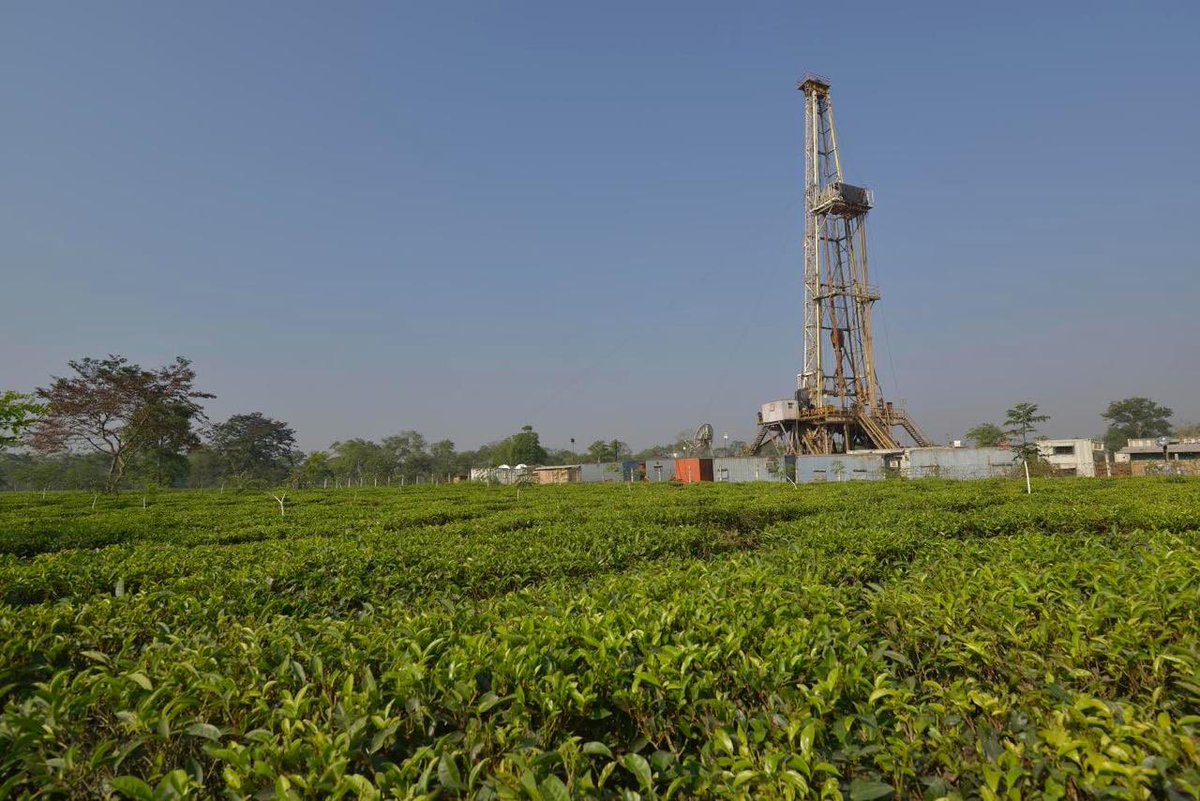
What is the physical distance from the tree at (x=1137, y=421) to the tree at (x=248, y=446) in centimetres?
9426

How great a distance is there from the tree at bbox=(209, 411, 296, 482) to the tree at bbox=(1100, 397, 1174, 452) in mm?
94258

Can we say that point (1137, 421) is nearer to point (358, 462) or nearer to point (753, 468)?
point (753, 468)

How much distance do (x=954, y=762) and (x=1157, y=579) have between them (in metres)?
2.27

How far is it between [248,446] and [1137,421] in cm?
10113

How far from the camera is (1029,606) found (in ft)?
9.96

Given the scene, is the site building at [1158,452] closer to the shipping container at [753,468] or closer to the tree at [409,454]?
the shipping container at [753,468]

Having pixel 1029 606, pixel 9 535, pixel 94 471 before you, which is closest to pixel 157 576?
pixel 1029 606

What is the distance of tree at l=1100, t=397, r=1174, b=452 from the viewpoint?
69.6m

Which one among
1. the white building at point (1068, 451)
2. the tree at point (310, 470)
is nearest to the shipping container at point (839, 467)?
the white building at point (1068, 451)

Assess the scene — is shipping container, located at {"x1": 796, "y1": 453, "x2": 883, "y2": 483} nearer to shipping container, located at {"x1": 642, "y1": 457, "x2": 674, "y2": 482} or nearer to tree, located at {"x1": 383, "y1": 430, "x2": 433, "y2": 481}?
shipping container, located at {"x1": 642, "y1": 457, "x2": 674, "y2": 482}

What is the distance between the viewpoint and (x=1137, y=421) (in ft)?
231

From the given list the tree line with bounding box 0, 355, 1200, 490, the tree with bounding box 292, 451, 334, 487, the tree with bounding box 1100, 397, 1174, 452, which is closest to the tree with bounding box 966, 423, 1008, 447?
the tree line with bounding box 0, 355, 1200, 490

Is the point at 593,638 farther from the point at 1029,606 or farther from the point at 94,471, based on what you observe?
the point at 94,471

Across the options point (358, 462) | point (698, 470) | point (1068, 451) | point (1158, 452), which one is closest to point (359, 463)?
point (358, 462)
